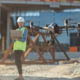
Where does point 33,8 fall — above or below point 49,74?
above

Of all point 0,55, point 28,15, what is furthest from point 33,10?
point 0,55

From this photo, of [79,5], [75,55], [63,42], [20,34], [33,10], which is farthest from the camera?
[33,10]

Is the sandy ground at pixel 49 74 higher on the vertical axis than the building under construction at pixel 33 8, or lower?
lower

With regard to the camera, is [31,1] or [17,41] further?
[31,1]

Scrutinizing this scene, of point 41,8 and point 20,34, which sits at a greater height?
point 41,8

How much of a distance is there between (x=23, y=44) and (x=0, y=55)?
15708 millimetres

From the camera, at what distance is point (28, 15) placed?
21.5 meters

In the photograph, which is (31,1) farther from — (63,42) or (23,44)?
(23,44)

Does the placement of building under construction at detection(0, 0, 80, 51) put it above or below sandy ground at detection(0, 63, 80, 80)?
above

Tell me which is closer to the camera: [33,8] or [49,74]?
[49,74]

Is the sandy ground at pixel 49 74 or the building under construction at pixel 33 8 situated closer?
the sandy ground at pixel 49 74

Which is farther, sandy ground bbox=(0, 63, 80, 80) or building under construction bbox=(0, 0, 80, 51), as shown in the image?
building under construction bbox=(0, 0, 80, 51)

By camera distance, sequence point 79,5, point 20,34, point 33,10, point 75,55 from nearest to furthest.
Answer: point 20,34 → point 75,55 → point 79,5 → point 33,10

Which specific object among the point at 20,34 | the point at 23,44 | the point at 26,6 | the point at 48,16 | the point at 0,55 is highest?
the point at 26,6
